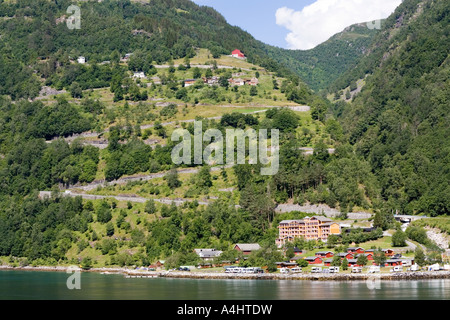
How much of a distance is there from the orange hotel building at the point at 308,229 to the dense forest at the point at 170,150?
2023 millimetres

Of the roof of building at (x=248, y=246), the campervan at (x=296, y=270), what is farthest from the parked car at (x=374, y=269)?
the roof of building at (x=248, y=246)

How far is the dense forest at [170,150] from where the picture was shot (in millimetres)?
115000

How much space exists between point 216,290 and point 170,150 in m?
62.0

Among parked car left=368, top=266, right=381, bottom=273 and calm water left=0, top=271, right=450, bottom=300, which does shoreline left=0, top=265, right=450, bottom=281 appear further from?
calm water left=0, top=271, right=450, bottom=300

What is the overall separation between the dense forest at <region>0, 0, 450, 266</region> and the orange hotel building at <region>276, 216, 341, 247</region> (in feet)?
6.64

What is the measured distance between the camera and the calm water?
72688 mm

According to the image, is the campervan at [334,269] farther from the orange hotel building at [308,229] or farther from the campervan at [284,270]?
the orange hotel building at [308,229]

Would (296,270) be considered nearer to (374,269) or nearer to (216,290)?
(374,269)

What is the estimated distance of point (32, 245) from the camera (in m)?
129

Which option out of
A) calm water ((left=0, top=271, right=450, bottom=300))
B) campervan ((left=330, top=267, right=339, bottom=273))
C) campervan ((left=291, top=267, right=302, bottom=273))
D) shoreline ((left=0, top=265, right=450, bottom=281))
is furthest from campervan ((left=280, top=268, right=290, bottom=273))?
campervan ((left=330, top=267, right=339, bottom=273))

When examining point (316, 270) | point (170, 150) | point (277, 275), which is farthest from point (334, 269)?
point (170, 150)
